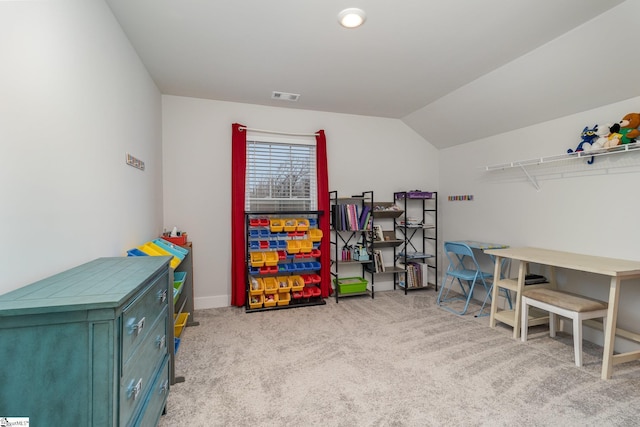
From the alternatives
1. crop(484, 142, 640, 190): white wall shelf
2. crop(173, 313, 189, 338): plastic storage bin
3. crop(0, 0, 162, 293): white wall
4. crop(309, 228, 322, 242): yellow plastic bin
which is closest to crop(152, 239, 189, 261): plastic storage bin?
crop(0, 0, 162, 293): white wall

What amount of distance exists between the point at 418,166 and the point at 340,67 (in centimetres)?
249

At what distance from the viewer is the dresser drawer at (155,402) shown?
4.36ft

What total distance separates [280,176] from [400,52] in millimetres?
2185

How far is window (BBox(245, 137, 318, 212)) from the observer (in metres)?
3.97

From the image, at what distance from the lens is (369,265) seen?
4.38 meters

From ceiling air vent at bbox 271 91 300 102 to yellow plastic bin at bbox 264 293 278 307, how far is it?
8.45 feet

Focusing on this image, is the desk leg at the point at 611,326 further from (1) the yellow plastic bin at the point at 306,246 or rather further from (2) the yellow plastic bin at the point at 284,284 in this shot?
(2) the yellow plastic bin at the point at 284,284

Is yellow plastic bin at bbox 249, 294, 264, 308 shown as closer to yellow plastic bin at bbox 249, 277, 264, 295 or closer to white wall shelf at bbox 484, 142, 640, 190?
yellow plastic bin at bbox 249, 277, 264, 295

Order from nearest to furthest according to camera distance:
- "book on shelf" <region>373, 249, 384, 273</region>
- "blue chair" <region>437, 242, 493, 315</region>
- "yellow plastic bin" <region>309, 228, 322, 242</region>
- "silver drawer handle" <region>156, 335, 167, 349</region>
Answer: "silver drawer handle" <region>156, 335, 167, 349</region>, "blue chair" <region>437, 242, 493, 315</region>, "yellow plastic bin" <region>309, 228, 322, 242</region>, "book on shelf" <region>373, 249, 384, 273</region>

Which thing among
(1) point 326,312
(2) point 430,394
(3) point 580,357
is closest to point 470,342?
(3) point 580,357

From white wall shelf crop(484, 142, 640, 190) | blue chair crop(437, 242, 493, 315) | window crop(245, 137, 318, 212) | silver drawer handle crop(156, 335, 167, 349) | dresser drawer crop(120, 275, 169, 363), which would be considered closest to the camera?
dresser drawer crop(120, 275, 169, 363)

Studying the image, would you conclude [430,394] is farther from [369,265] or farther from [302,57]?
[302,57]

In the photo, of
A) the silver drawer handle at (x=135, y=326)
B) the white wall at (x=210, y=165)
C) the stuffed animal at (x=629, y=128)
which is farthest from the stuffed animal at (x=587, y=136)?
the silver drawer handle at (x=135, y=326)

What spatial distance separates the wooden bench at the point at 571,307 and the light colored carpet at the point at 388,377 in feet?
0.65
